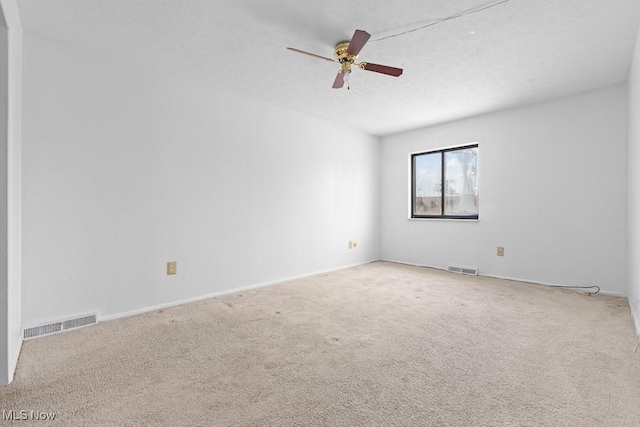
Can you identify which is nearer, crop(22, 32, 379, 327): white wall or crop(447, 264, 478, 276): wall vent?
crop(22, 32, 379, 327): white wall

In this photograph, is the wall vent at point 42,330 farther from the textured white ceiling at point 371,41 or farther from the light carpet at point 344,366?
the textured white ceiling at point 371,41

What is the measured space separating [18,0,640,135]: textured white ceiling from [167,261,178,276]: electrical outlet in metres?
1.82

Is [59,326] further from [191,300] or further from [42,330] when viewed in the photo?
[191,300]

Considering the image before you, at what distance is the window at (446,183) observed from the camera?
4.50 metres

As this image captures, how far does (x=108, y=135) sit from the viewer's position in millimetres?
2582

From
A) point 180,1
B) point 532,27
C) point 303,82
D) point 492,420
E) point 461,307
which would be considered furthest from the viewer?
point 303,82

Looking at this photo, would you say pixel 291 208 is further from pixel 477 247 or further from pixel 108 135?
pixel 477 247

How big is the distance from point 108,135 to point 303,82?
1.84 meters

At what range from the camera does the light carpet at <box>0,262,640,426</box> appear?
138cm

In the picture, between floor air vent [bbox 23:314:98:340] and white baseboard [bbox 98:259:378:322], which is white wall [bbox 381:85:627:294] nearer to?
white baseboard [bbox 98:259:378:322]

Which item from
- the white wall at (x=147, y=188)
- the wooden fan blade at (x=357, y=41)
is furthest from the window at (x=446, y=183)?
the wooden fan blade at (x=357, y=41)

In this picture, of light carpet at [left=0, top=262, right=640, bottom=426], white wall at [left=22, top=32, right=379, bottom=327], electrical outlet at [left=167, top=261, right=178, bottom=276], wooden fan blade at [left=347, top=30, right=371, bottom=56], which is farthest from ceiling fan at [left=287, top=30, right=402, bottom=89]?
electrical outlet at [left=167, top=261, right=178, bottom=276]

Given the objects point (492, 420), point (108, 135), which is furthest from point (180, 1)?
point (492, 420)

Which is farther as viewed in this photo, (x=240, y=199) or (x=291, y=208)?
(x=291, y=208)
